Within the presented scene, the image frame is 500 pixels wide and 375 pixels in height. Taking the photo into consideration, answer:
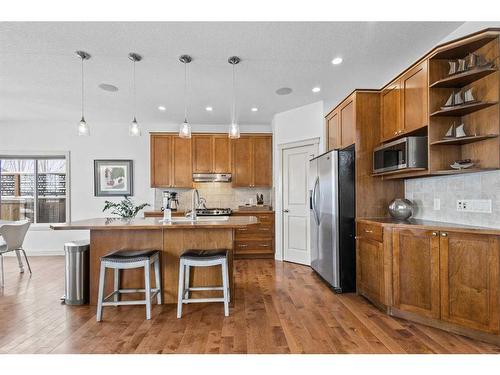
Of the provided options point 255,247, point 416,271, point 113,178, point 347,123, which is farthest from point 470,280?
point 113,178

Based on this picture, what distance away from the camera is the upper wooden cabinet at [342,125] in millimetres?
3223

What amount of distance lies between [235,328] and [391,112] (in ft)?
8.97

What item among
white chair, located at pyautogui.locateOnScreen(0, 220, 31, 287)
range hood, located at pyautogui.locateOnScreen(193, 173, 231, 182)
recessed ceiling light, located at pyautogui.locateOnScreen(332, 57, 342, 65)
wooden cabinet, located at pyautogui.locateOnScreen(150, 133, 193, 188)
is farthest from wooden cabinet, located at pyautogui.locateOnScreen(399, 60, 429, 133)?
white chair, located at pyautogui.locateOnScreen(0, 220, 31, 287)

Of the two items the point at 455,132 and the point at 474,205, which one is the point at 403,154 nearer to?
the point at 455,132

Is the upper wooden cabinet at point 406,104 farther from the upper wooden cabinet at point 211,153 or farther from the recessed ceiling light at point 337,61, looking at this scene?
the upper wooden cabinet at point 211,153

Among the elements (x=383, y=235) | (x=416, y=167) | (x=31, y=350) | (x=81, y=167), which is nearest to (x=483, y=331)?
(x=383, y=235)

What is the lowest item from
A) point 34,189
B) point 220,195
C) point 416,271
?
point 416,271

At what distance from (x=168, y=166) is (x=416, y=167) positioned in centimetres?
419

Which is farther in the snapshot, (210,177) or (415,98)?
(210,177)

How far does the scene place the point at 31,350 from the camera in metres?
2.01

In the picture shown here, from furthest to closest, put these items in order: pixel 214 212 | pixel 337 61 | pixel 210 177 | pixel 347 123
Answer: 1. pixel 210 177
2. pixel 214 212
3. pixel 347 123
4. pixel 337 61

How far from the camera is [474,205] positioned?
233cm

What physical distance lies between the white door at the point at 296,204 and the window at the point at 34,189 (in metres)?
4.39

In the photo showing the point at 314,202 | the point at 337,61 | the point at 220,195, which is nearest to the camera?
the point at 337,61
